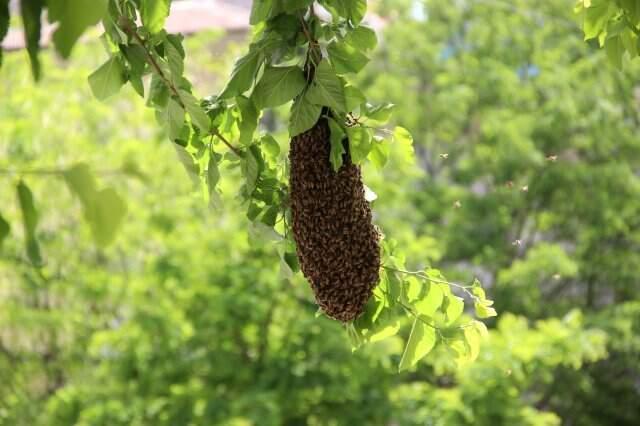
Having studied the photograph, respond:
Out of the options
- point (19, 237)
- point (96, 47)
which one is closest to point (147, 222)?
point (19, 237)

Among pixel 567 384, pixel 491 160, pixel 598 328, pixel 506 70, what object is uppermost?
pixel 506 70

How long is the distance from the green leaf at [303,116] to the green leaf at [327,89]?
10mm

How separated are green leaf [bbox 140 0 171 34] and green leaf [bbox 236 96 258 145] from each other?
0.22m

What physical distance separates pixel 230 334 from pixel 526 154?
348 centimetres

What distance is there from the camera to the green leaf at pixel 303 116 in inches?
56.7

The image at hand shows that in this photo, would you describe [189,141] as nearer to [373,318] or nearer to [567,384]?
[373,318]

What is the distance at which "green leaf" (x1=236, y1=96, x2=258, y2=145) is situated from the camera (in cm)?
154

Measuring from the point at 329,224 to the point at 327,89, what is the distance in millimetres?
185

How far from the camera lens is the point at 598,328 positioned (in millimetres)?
8508

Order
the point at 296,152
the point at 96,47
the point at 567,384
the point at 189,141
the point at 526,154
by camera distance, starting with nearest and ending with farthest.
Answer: the point at 296,152 < the point at 189,141 < the point at 96,47 < the point at 526,154 < the point at 567,384

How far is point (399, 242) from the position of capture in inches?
271

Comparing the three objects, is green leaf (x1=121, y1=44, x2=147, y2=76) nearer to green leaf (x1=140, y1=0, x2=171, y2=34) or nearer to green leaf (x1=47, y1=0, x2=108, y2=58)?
green leaf (x1=140, y1=0, x2=171, y2=34)

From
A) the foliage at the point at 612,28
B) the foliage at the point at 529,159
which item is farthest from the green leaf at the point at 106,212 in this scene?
the foliage at the point at 529,159

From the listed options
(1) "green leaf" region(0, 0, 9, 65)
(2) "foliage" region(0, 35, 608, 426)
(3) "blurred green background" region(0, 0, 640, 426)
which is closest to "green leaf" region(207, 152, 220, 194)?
(1) "green leaf" region(0, 0, 9, 65)
